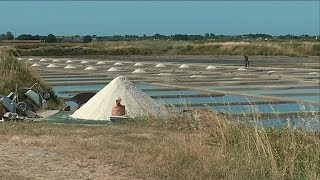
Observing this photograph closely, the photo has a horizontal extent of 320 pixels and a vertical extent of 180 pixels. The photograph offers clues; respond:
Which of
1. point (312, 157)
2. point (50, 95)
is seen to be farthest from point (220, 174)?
point (50, 95)

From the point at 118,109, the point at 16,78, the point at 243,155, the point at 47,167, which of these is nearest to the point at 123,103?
the point at 118,109

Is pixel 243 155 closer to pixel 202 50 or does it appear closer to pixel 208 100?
pixel 208 100

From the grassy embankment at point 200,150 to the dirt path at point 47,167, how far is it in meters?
0.13

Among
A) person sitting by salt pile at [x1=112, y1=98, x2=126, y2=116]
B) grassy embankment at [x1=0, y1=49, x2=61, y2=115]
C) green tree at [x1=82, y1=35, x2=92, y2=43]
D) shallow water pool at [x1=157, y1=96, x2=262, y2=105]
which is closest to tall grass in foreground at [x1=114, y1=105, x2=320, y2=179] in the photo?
person sitting by salt pile at [x1=112, y1=98, x2=126, y2=116]

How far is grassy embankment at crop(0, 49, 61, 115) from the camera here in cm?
1087

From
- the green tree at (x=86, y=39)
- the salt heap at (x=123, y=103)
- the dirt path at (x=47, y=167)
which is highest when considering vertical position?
the dirt path at (x=47, y=167)

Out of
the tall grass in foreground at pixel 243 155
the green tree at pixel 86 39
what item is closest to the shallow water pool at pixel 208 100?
the tall grass in foreground at pixel 243 155

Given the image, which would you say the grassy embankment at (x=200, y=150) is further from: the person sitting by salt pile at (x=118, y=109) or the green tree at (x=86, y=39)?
→ the green tree at (x=86, y=39)

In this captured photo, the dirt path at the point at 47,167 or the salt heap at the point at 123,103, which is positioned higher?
the dirt path at the point at 47,167

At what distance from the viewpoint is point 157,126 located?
7.87 m

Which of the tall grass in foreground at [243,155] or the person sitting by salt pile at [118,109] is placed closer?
the tall grass in foreground at [243,155]

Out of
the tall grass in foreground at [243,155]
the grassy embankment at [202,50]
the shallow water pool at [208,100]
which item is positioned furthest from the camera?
the grassy embankment at [202,50]

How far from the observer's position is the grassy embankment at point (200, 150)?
437 centimetres

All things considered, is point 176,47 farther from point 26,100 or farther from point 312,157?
point 312,157
